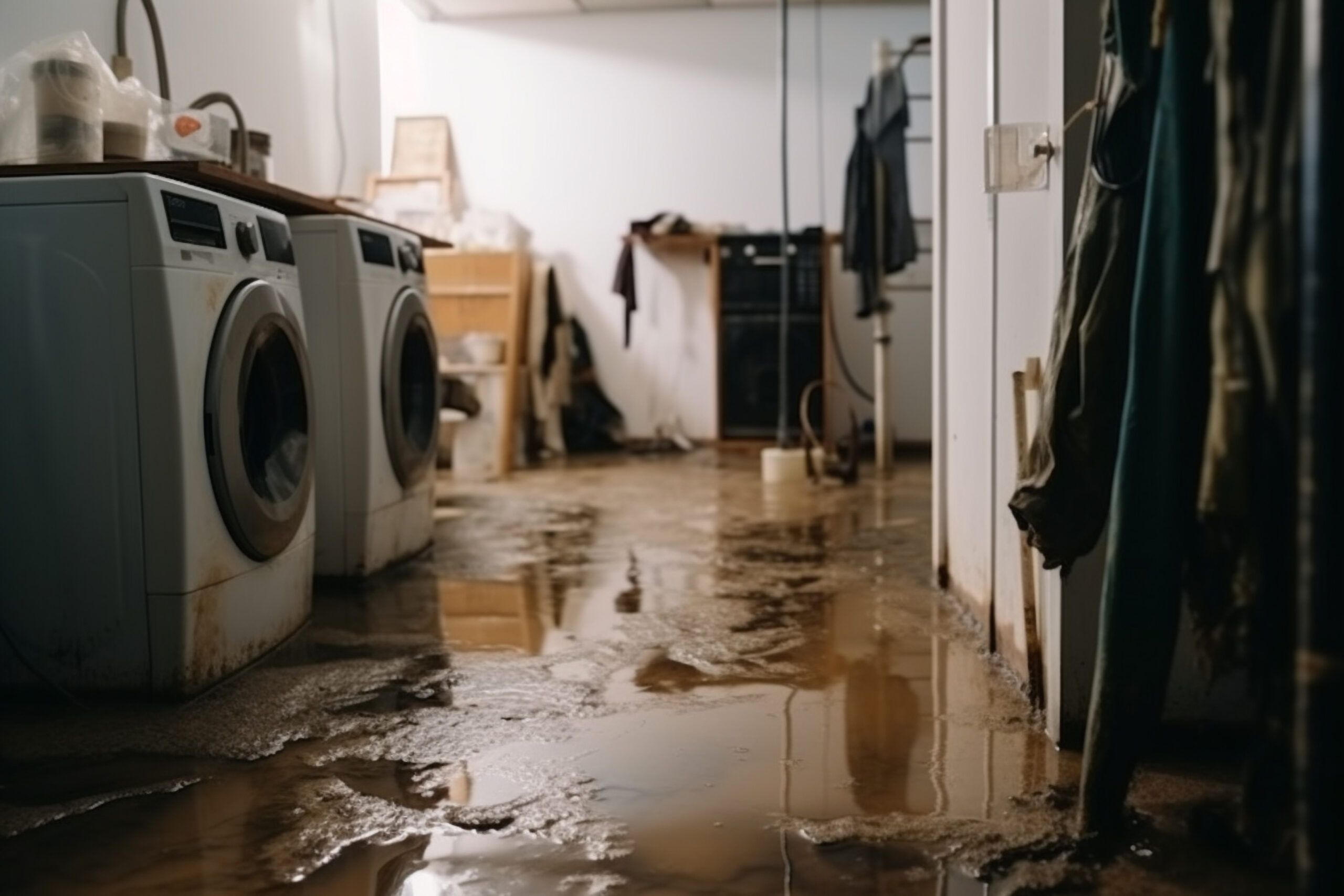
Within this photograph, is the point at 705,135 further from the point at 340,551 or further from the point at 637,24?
the point at 340,551

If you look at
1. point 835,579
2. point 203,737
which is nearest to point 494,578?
point 835,579

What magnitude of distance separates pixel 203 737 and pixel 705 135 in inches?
204

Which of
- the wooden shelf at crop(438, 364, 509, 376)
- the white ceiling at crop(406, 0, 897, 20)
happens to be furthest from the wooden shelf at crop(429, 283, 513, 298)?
the white ceiling at crop(406, 0, 897, 20)

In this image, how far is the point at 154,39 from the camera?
314 centimetres

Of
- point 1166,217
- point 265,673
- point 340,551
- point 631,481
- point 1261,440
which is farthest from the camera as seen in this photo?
point 631,481

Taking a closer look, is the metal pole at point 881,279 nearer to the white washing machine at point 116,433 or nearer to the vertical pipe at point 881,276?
the vertical pipe at point 881,276

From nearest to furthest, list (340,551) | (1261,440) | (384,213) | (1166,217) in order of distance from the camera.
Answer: (1261,440), (1166,217), (340,551), (384,213)

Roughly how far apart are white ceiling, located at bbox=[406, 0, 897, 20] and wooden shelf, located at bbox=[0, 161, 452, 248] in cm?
375

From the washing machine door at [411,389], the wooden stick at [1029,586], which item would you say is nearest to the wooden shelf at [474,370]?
the washing machine door at [411,389]

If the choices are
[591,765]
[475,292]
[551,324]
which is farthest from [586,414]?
[591,765]

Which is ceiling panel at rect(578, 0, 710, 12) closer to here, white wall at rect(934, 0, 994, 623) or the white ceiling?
the white ceiling

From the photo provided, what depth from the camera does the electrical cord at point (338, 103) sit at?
4.40m

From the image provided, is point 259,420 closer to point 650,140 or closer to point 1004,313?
point 1004,313

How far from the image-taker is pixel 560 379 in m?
6.16
